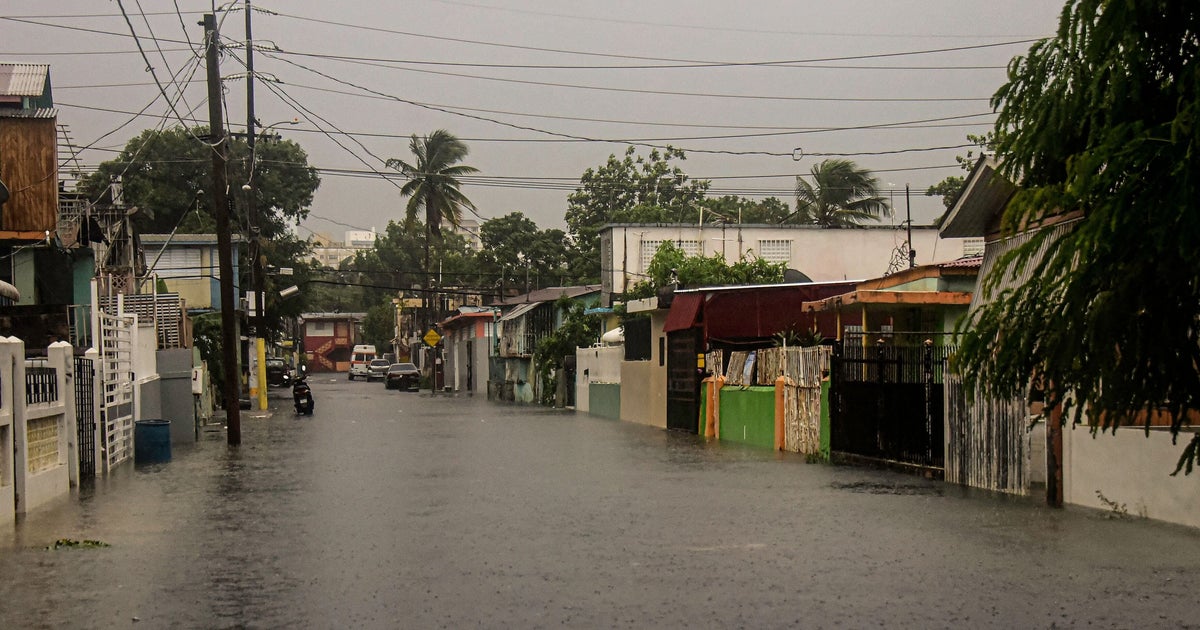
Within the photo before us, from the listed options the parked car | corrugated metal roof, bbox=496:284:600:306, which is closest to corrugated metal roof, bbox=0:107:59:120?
corrugated metal roof, bbox=496:284:600:306

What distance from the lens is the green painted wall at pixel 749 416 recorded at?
27094mm

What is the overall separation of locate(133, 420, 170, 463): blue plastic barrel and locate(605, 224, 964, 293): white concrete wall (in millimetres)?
30322

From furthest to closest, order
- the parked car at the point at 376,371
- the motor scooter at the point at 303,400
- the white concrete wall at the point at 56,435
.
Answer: the parked car at the point at 376,371 → the motor scooter at the point at 303,400 → the white concrete wall at the point at 56,435

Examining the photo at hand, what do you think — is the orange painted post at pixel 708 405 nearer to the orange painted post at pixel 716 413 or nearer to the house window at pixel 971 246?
the orange painted post at pixel 716 413

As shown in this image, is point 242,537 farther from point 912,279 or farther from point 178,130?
point 178,130

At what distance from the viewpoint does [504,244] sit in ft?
293

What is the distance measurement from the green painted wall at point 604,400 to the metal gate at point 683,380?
676cm

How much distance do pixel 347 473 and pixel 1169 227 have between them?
653 inches

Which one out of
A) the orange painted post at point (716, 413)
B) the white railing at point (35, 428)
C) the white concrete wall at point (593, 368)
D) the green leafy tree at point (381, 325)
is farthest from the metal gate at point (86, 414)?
the green leafy tree at point (381, 325)

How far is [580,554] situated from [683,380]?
23348 millimetres

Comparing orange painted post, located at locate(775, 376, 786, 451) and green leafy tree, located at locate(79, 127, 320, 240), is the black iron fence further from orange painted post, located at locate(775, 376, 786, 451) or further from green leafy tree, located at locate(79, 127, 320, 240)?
green leafy tree, located at locate(79, 127, 320, 240)

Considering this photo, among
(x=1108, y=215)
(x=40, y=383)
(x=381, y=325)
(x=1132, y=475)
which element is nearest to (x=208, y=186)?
(x=40, y=383)

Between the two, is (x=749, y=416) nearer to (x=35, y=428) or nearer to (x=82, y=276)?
(x=35, y=428)

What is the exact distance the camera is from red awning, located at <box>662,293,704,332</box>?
3378 cm
